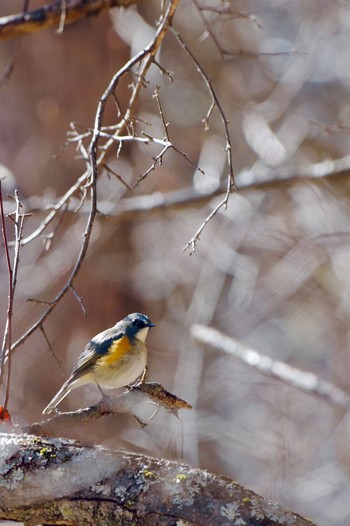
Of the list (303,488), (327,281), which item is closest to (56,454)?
(303,488)

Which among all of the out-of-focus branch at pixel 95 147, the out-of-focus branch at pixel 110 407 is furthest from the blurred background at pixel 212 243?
the out-of-focus branch at pixel 110 407

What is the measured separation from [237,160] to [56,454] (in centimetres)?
660

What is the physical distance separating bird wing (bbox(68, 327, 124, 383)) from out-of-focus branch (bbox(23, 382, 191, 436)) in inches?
58.4

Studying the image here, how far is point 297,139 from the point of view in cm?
758

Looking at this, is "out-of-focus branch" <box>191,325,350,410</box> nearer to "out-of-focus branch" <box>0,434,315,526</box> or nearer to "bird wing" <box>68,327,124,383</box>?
"bird wing" <box>68,327,124,383</box>

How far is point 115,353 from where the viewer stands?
14.0ft

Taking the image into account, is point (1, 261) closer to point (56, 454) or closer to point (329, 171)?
point (329, 171)

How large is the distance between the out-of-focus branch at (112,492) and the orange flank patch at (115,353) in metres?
1.80

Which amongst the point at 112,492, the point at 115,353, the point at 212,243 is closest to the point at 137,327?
the point at 115,353

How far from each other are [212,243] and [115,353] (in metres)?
3.35

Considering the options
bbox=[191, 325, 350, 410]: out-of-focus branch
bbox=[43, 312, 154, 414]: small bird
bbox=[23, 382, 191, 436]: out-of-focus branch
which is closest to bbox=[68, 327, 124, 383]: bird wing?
bbox=[43, 312, 154, 414]: small bird

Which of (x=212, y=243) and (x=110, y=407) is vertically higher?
(x=110, y=407)

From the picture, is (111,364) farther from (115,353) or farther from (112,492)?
(112,492)

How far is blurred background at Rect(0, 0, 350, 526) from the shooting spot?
6568 mm
